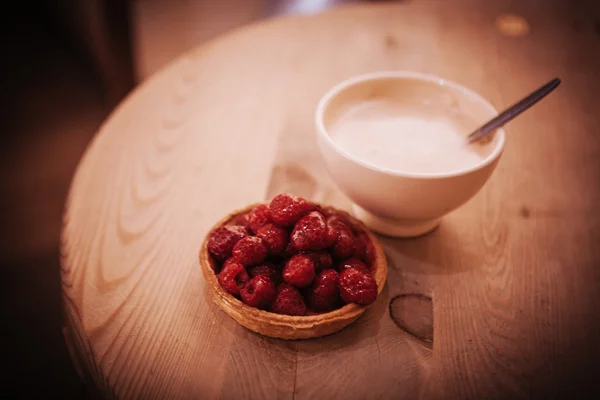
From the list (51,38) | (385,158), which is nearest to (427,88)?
(385,158)

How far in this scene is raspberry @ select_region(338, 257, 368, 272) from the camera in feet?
2.63

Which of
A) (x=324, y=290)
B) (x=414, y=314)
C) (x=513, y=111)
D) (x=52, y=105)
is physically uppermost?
(x=513, y=111)

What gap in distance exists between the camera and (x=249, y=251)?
0.78m

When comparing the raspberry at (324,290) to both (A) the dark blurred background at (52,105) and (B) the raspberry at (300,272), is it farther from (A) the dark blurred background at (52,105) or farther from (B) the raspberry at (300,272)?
(A) the dark blurred background at (52,105)

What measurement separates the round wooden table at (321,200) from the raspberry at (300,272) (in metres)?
0.10

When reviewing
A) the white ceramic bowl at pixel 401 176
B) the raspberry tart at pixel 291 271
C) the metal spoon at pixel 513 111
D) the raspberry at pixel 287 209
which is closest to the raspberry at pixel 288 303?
the raspberry tart at pixel 291 271

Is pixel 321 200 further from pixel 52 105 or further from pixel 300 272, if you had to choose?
pixel 52 105

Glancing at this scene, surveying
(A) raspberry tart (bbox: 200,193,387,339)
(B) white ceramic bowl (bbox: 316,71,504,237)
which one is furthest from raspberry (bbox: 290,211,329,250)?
(B) white ceramic bowl (bbox: 316,71,504,237)

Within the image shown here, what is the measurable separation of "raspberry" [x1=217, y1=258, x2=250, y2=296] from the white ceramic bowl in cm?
25

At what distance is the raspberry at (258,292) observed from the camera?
75cm

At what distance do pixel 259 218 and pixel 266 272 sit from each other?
0.10 m


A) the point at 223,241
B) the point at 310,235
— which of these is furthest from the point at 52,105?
the point at 310,235

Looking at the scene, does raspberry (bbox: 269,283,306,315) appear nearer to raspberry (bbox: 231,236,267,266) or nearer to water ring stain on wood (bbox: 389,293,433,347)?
raspberry (bbox: 231,236,267,266)

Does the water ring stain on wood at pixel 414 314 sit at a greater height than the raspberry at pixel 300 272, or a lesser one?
lesser
